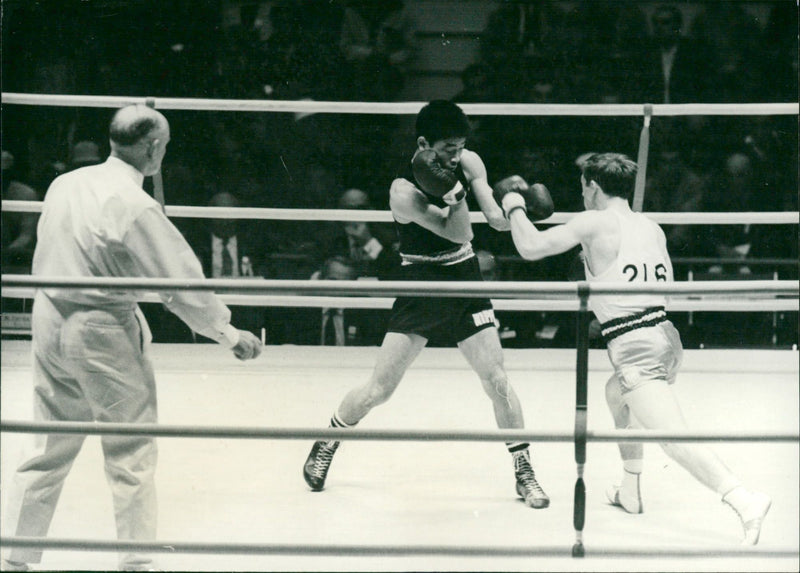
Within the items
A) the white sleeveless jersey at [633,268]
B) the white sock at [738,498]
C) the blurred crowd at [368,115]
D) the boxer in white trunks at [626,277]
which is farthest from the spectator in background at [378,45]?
the white sock at [738,498]

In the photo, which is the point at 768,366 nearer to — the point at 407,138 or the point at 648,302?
the point at 648,302

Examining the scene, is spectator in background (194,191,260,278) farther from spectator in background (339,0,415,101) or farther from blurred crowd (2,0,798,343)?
spectator in background (339,0,415,101)

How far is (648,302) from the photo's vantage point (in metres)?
2.72

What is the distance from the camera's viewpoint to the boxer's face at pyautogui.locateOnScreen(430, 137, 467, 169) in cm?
290

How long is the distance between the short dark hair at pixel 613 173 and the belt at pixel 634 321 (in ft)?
1.08

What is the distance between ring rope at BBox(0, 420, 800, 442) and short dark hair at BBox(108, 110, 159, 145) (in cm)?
66

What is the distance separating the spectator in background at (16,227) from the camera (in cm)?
485

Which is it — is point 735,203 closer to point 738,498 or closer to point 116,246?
point 738,498

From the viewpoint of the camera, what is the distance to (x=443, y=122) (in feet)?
9.51

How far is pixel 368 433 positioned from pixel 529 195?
1242 millimetres

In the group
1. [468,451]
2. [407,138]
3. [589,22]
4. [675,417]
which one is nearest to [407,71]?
[407,138]

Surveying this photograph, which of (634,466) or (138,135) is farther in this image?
(634,466)

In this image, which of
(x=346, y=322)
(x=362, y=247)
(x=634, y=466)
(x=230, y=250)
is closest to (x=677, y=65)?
(x=362, y=247)

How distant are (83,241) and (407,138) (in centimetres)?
339
